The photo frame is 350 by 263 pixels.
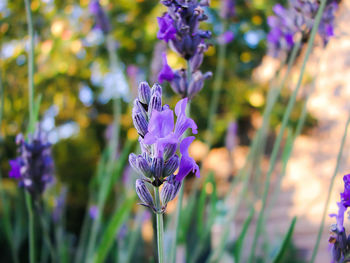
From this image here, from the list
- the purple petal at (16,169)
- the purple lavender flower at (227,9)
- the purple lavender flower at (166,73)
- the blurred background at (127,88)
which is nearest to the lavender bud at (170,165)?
the purple lavender flower at (166,73)

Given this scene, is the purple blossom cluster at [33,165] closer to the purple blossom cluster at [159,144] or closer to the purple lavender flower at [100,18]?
the purple blossom cluster at [159,144]

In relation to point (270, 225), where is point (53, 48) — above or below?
above

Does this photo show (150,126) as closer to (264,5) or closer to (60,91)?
(264,5)

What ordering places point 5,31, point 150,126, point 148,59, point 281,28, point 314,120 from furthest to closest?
1. point 314,120
2. point 148,59
3. point 5,31
4. point 281,28
5. point 150,126

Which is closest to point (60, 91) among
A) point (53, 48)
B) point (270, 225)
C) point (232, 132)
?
point (53, 48)

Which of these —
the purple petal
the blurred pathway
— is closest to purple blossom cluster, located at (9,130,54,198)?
the purple petal

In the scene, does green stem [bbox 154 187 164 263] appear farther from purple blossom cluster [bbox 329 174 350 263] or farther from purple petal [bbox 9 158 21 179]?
purple petal [bbox 9 158 21 179]
